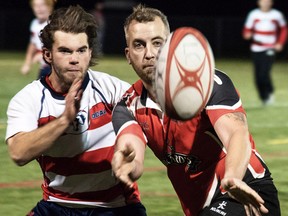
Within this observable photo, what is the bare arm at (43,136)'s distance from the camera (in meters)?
5.04

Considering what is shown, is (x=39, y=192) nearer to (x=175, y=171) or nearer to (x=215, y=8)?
(x=175, y=171)

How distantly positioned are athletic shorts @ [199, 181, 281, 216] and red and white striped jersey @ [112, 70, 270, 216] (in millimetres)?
75

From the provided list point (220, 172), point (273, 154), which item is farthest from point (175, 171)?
point (273, 154)

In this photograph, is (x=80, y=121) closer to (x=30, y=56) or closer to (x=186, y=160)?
(x=186, y=160)

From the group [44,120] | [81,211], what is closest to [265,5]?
[81,211]

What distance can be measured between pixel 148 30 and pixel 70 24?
0.69 meters

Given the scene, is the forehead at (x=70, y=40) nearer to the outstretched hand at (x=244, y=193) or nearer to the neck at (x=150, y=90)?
the neck at (x=150, y=90)

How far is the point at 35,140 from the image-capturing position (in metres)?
5.17

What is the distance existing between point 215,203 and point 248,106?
11.2 m

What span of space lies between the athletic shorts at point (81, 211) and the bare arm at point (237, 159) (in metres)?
1.27

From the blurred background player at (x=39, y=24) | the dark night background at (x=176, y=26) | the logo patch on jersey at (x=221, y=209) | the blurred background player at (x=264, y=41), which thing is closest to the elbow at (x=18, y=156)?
the logo patch on jersey at (x=221, y=209)

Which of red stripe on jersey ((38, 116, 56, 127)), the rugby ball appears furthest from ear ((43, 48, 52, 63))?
the rugby ball

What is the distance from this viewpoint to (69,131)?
5.51m

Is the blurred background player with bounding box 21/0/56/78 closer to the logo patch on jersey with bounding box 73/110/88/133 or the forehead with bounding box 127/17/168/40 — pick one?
the logo patch on jersey with bounding box 73/110/88/133
